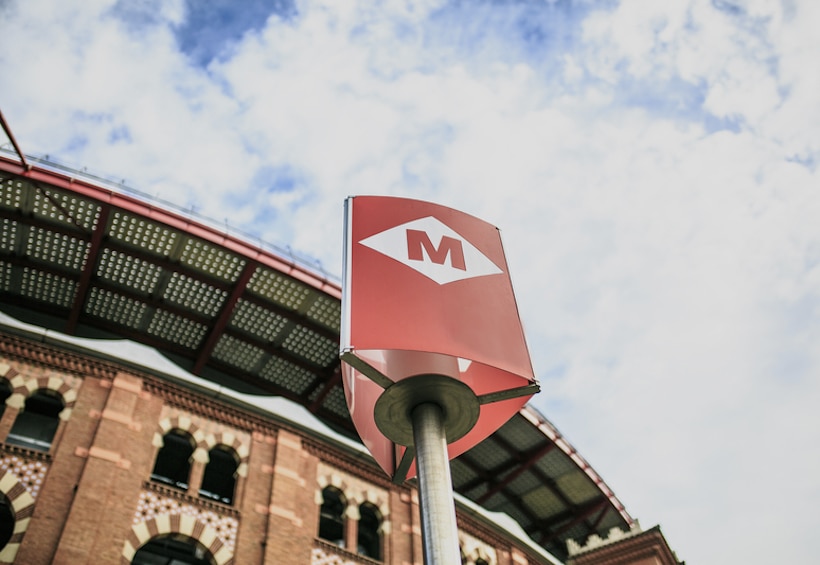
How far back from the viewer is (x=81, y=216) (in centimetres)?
1809

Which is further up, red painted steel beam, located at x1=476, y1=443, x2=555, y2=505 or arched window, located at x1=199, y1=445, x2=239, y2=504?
red painted steel beam, located at x1=476, y1=443, x2=555, y2=505

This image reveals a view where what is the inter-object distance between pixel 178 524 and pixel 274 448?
3433mm

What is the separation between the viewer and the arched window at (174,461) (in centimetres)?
1873

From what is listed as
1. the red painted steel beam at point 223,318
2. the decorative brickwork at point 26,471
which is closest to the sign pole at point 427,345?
the decorative brickwork at point 26,471

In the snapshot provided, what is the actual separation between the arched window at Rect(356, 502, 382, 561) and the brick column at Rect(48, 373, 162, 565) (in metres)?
6.55

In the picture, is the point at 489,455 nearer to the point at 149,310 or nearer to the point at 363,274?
the point at 149,310

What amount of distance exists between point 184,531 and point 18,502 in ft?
11.4

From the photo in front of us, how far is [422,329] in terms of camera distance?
6.64 m

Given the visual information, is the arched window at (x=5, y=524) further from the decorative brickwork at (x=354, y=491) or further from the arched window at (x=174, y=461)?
the decorative brickwork at (x=354, y=491)

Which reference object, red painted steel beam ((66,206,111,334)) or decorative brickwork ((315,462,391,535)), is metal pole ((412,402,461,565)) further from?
red painted steel beam ((66,206,111,334))

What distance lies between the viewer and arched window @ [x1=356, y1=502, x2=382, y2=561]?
777 inches

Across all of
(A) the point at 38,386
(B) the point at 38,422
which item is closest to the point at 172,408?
(A) the point at 38,386

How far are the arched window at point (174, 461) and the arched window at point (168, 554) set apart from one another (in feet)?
4.95

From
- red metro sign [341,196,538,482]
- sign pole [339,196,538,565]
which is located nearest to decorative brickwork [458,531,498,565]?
red metro sign [341,196,538,482]
